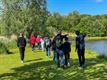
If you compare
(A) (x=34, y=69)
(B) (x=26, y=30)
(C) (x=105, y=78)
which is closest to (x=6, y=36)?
(B) (x=26, y=30)

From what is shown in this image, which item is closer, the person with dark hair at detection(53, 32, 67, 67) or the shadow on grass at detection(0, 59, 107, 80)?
the shadow on grass at detection(0, 59, 107, 80)

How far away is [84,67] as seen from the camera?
18.2m

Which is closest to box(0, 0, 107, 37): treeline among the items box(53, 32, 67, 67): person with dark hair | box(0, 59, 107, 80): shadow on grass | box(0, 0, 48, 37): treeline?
box(0, 0, 48, 37): treeline

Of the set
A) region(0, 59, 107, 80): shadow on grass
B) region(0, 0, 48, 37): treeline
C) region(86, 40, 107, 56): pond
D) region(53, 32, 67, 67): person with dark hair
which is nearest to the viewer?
region(0, 59, 107, 80): shadow on grass

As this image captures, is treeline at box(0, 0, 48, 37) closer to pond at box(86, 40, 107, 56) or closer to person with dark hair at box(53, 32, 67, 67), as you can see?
pond at box(86, 40, 107, 56)

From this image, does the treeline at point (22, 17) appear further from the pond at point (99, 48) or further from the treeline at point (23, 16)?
the pond at point (99, 48)

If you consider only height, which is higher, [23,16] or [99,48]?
[23,16]

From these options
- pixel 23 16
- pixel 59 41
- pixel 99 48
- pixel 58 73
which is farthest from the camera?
pixel 99 48

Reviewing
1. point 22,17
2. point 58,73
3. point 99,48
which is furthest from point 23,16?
point 58,73

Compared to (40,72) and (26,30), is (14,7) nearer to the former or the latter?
(26,30)

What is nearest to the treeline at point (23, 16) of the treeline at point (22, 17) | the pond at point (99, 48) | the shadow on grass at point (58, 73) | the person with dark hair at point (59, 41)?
the treeline at point (22, 17)

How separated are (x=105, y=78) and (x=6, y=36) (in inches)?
1508

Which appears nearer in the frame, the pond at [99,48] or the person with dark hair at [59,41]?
the person with dark hair at [59,41]

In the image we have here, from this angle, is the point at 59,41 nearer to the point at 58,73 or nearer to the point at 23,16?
the point at 58,73
